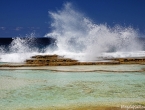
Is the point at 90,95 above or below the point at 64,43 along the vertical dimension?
below

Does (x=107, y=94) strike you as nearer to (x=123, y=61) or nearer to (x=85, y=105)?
(x=85, y=105)

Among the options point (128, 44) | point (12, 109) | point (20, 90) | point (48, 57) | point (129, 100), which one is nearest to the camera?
point (12, 109)

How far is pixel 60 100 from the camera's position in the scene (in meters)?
7.47

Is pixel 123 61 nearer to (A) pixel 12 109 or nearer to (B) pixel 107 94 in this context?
(B) pixel 107 94

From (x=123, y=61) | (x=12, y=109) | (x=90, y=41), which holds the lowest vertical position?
(x=12, y=109)

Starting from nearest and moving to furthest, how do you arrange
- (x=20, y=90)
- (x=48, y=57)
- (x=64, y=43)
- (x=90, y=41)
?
(x=20, y=90)
(x=48, y=57)
(x=90, y=41)
(x=64, y=43)

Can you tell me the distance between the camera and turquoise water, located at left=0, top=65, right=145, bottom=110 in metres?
7.23

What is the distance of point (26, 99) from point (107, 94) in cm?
256

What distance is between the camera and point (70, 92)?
8500mm

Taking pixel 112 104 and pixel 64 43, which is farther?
pixel 64 43

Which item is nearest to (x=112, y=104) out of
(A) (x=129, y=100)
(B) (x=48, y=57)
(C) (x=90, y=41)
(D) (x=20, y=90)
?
(A) (x=129, y=100)

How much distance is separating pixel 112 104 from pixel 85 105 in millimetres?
750

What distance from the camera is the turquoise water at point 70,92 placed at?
23.7 ft

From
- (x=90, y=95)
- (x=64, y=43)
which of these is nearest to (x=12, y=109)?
(x=90, y=95)
